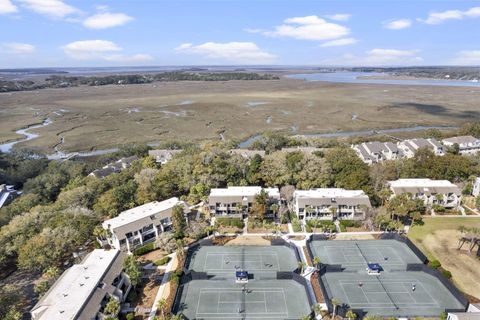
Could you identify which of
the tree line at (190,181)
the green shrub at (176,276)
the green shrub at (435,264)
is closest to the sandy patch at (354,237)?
the tree line at (190,181)

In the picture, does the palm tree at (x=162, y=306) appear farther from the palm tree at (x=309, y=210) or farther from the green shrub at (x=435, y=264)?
the green shrub at (x=435, y=264)

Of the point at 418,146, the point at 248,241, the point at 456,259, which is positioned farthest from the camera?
the point at 418,146

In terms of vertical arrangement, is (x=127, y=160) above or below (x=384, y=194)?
above

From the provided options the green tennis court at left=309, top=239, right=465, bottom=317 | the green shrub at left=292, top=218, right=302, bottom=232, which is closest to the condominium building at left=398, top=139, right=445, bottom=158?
the green tennis court at left=309, top=239, right=465, bottom=317

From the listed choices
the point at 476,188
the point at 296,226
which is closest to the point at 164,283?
the point at 296,226

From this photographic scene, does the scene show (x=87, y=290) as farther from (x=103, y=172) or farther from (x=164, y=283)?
(x=103, y=172)

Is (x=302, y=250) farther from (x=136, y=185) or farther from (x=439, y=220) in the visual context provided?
(x=136, y=185)

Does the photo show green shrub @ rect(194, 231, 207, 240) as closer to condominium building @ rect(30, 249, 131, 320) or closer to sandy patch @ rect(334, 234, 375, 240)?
condominium building @ rect(30, 249, 131, 320)
